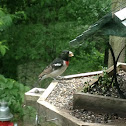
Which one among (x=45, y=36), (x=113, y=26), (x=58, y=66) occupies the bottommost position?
(x=58, y=66)

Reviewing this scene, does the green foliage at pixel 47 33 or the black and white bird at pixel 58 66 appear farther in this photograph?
the green foliage at pixel 47 33

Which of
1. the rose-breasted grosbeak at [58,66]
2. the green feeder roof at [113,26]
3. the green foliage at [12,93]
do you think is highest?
the green feeder roof at [113,26]

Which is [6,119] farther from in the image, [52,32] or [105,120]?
[52,32]

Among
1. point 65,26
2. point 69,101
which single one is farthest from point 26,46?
point 69,101

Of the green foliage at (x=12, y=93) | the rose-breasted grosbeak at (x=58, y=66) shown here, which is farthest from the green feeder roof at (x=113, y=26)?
the rose-breasted grosbeak at (x=58, y=66)

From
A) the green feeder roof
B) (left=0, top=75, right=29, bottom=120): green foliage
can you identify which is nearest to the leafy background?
(left=0, top=75, right=29, bottom=120): green foliage

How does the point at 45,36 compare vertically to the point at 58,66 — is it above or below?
above

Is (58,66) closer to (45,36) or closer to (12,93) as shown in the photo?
(12,93)

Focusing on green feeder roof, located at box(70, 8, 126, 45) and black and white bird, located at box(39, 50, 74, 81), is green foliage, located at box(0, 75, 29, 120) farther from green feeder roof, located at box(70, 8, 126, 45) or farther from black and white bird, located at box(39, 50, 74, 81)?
green feeder roof, located at box(70, 8, 126, 45)

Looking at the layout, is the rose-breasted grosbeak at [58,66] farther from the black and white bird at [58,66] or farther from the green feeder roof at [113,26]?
the green feeder roof at [113,26]

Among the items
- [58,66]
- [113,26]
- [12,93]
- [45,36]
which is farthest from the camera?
[45,36]

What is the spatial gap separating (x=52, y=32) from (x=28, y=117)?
290 cm

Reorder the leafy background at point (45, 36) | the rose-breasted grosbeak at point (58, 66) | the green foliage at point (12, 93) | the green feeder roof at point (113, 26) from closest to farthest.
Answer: the green feeder roof at point (113, 26)
the green foliage at point (12, 93)
the rose-breasted grosbeak at point (58, 66)
the leafy background at point (45, 36)

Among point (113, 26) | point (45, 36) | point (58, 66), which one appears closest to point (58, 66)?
point (58, 66)
